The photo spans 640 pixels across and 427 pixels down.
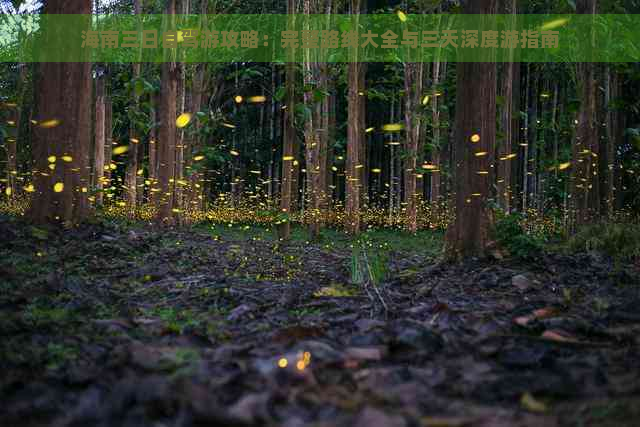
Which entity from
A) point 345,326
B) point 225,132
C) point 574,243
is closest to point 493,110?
point 574,243

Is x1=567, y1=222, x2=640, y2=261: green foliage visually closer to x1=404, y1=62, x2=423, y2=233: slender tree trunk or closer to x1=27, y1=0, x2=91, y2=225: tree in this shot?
x1=404, y1=62, x2=423, y2=233: slender tree trunk

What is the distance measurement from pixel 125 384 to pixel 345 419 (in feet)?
2.53

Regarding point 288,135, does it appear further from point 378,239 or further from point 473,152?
point 473,152

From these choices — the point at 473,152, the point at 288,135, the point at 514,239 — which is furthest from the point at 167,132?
the point at 514,239

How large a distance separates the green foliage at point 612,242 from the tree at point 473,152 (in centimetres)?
223

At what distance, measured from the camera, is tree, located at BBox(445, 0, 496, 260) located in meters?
6.59

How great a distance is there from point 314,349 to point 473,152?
15.1 feet

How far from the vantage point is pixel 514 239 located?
6246 mm

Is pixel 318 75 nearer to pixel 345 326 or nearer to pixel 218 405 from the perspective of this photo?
pixel 345 326

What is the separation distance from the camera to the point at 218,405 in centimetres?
196

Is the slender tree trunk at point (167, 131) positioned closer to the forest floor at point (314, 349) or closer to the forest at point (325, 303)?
the forest at point (325, 303)

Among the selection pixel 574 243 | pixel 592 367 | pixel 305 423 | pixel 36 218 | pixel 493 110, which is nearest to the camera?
pixel 305 423

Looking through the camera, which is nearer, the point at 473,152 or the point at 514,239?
the point at 514,239

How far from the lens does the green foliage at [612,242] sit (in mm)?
7816
